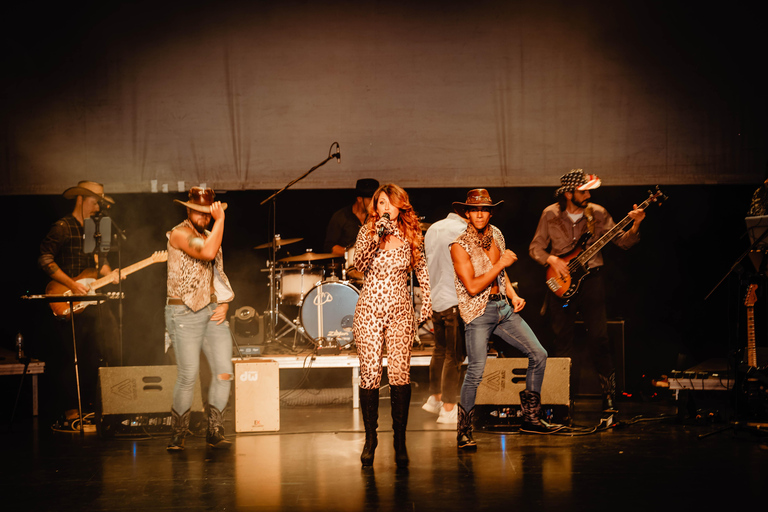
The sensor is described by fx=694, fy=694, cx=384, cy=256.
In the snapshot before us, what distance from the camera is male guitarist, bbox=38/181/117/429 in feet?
20.5

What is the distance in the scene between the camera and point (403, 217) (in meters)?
4.56

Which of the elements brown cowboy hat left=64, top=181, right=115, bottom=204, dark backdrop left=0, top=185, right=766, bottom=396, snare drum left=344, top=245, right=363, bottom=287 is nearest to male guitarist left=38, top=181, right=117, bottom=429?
brown cowboy hat left=64, top=181, right=115, bottom=204

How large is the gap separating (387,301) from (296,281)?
3.63 metres

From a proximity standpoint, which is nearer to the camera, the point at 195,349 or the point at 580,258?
the point at 195,349

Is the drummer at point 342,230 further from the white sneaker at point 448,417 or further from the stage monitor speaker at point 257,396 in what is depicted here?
the white sneaker at point 448,417

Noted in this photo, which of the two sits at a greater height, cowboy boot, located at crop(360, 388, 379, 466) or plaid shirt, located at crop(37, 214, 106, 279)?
plaid shirt, located at crop(37, 214, 106, 279)

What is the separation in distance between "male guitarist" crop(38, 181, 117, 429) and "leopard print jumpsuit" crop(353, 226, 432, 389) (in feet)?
9.71

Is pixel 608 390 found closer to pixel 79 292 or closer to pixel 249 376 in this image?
pixel 249 376

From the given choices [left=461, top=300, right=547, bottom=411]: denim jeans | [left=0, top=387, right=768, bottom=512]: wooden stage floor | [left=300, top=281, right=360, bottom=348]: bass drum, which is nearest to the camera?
[left=0, top=387, right=768, bottom=512]: wooden stage floor

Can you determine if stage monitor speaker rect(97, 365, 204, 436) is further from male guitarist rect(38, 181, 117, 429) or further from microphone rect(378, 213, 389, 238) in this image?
microphone rect(378, 213, 389, 238)

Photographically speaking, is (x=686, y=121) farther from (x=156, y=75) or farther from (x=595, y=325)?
(x=156, y=75)

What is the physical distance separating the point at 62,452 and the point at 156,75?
4374 mm

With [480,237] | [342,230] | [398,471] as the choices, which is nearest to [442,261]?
[480,237]

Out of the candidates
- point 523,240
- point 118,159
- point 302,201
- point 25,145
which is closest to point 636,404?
point 523,240
